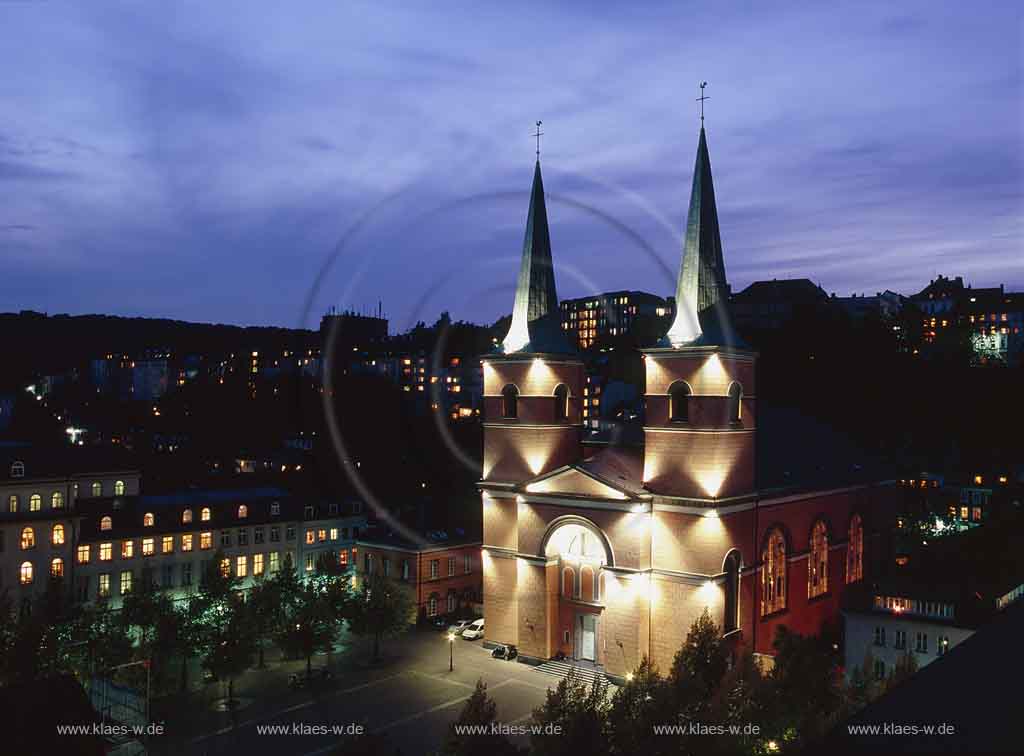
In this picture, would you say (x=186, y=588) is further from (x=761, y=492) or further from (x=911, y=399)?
(x=911, y=399)

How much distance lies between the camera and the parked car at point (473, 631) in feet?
157

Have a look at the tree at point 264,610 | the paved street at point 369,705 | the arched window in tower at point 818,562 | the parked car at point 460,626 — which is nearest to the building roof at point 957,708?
the paved street at point 369,705

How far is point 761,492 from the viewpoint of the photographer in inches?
1646

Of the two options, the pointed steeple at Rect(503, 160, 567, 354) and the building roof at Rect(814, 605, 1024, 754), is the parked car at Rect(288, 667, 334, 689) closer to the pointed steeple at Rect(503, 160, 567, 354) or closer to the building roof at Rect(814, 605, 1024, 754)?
the pointed steeple at Rect(503, 160, 567, 354)

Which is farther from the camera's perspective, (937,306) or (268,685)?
(937,306)

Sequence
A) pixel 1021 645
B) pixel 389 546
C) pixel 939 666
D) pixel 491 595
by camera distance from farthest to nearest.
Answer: pixel 389 546 < pixel 491 595 < pixel 1021 645 < pixel 939 666

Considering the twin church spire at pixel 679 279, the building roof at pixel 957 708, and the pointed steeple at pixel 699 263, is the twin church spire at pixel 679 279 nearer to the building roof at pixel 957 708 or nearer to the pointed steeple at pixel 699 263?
the pointed steeple at pixel 699 263

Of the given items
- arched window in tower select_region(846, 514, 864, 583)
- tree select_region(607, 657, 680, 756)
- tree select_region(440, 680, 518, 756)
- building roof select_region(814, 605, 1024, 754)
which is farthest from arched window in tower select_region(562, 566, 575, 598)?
building roof select_region(814, 605, 1024, 754)

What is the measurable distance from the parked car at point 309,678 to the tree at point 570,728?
1900cm

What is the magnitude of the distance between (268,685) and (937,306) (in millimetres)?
131258

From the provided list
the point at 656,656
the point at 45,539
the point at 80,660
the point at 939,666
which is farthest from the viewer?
the point at 45,539

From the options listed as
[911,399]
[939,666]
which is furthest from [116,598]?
[911,399]

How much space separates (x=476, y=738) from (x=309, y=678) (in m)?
20.8

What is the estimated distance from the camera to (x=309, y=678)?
42.0m
